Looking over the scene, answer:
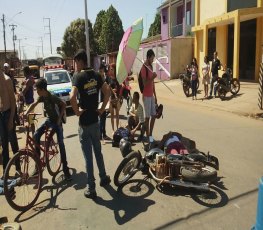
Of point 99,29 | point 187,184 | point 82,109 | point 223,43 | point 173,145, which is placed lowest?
point 187,184

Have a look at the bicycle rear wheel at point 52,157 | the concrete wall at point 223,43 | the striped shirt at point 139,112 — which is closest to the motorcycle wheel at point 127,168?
the bicycle rear wheel at point 52,157

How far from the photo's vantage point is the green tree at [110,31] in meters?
53.9

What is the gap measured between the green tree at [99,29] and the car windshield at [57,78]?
39557 mm

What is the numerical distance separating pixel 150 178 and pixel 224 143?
2871 millimetres

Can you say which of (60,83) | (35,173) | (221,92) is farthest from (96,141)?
(221,92)

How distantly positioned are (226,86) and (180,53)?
11763mm

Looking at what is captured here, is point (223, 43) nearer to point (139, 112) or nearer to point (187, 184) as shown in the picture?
point (139, 112)

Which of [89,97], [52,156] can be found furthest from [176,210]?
[52,156]

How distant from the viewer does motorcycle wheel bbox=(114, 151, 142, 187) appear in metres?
5.32

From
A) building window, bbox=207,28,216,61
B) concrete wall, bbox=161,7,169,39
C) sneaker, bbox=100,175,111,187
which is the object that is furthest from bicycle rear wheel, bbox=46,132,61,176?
concrete wall, bbox=161,7,169,39

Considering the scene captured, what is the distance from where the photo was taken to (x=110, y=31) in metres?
53.7

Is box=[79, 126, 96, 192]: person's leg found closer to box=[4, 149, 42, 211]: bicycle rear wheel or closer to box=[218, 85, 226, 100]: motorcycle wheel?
box=[4, 149, 42, 211]: bicycle rear wheel

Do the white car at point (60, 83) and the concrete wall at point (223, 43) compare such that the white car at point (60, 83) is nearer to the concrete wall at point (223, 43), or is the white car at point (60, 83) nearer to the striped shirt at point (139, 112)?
the striped shirt at point (139, 112)

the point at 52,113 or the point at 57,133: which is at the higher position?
the point at 52,113
